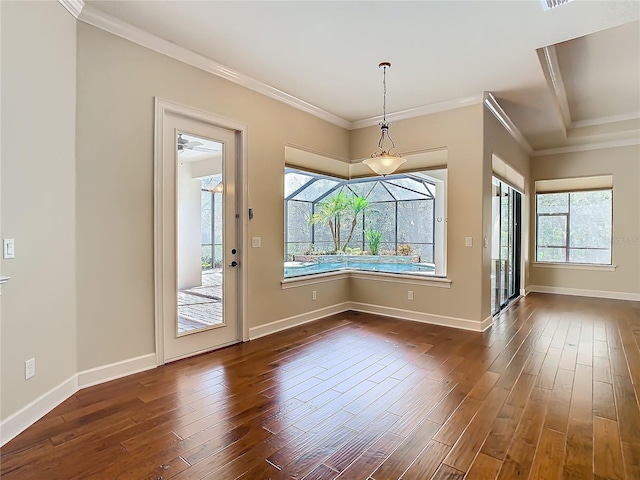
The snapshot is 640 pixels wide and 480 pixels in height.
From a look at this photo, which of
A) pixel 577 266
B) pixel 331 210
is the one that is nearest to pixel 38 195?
pixel 331 210

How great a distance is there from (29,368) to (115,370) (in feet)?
2.52

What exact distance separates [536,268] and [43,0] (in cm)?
902

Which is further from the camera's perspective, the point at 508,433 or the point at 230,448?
the point at 508,433

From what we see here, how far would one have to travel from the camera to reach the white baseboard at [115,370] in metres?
2.87

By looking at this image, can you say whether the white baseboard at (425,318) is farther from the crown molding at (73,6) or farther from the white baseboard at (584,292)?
the crown molding at (73,6)

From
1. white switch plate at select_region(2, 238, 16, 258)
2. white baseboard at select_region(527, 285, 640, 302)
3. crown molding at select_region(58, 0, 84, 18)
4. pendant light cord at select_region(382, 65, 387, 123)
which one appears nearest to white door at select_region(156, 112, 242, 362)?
crown molding at select_region(58, 0, 84, 18)

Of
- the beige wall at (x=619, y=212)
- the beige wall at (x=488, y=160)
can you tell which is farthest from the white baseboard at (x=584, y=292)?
the beige wall at (x=488, y=160)

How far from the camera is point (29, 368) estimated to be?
7.66ft

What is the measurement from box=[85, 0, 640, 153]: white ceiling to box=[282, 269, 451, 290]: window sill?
240 centimetres

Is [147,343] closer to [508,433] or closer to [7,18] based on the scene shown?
[7,18]

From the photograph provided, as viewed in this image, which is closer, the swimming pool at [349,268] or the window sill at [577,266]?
the swimming pool at [349,268]

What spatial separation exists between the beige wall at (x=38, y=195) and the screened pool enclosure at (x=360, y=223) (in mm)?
2719

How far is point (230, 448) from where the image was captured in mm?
2080

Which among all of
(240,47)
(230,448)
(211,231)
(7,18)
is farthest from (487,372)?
(7,18)
